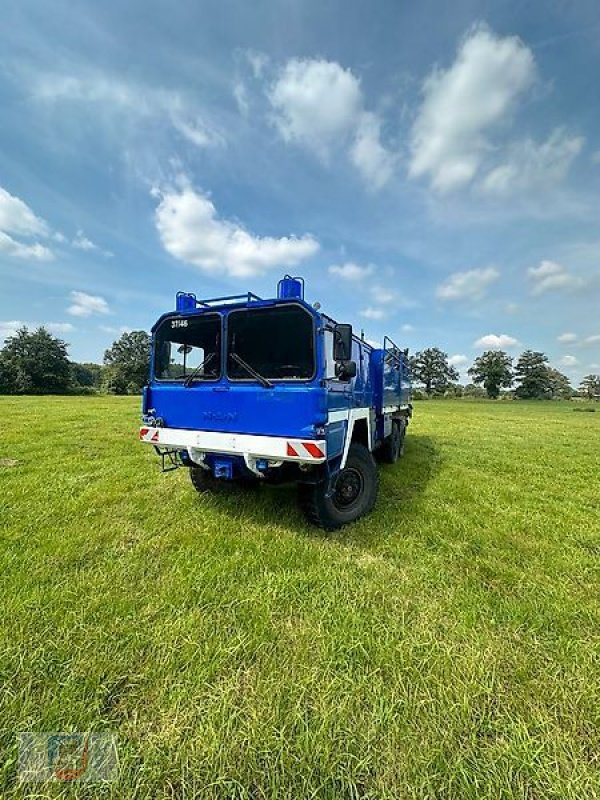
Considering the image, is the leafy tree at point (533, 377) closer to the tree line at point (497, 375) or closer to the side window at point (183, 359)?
the tree line at point (497, 375)

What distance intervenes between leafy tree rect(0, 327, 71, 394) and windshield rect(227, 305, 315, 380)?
59830mm

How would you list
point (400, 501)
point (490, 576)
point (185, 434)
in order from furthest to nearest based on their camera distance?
1. point (400, 501)
2. point (185, 434)
3. point (490, 576)

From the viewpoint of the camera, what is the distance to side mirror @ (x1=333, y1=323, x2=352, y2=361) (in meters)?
3.95

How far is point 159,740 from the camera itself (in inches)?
72.4

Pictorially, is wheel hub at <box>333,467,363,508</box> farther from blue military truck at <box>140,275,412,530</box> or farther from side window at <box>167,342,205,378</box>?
side window at <box>167,342,205,378</box>

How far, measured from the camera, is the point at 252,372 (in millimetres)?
3914

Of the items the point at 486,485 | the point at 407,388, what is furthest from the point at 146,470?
the point at 407,388

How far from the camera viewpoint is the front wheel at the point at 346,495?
13.8 ft

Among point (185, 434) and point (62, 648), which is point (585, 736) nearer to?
point (62, 648)

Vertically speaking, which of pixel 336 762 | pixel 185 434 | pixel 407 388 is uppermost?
pixel 407 388

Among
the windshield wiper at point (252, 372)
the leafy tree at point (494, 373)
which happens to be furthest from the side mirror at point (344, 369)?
the leafy tree at point (494, 373)

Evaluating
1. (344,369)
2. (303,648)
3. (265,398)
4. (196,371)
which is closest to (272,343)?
(265,398)

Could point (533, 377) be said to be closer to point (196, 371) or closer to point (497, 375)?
point (497, 375)

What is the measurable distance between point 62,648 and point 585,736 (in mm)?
3203
